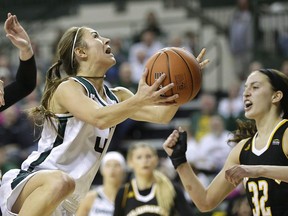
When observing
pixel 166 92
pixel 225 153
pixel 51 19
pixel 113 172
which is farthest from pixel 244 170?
pixel 51 19

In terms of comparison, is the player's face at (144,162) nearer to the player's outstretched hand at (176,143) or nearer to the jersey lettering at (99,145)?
the player's outstretched hand at (176,143)

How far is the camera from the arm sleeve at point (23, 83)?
565 centimetres

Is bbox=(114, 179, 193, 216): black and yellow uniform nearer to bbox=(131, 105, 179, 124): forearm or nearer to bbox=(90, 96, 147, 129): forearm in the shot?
bbox=(131, 105, 179, 124): forearm

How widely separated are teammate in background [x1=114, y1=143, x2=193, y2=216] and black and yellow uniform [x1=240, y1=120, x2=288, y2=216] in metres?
2.23

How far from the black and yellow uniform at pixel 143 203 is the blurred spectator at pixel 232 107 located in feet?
12.6

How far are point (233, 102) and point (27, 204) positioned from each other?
719 centimetres

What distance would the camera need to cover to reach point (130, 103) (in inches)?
188

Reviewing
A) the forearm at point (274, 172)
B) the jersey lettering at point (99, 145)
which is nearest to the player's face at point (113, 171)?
the jersey lettering at point (99, 145)

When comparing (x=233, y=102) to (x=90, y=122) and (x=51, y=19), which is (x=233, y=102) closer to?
(x=51, y=19)

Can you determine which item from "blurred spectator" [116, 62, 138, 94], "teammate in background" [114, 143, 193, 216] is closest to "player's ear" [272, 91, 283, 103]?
"teammate in background" [114, 143, 193, 216]

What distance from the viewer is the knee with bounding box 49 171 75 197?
4883mm

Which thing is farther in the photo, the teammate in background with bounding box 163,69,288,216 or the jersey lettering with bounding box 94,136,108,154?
the jersey lettering with bounding box 94,136,108,154

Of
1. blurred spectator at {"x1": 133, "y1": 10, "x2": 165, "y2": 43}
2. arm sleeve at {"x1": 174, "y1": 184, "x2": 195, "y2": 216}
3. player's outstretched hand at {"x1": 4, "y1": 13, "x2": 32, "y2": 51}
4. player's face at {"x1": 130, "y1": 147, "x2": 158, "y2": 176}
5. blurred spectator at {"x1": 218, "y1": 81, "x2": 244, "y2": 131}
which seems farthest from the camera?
blurred spectator at {"x1": 133, "y1": 10, "x2": 165, "y2": 43}

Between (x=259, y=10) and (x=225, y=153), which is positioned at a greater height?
(x=259, y=10)
